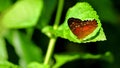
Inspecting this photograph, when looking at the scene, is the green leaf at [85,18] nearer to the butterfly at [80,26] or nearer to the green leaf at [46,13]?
the butterfly at [80,26]

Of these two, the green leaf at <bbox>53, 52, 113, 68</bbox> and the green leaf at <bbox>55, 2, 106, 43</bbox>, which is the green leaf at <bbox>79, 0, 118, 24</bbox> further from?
the green leaf at <bbox>55, 2, 106, 43</bbox>

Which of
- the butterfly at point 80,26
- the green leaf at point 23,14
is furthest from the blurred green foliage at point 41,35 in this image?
the butterfly at point 80,26

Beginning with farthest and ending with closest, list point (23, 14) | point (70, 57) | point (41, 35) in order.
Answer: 1. point (41, 35)
2. point (23, 14)
3. point (70, 57)

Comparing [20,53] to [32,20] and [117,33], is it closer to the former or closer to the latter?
[32,20]

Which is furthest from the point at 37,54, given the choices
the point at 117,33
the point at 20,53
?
the point at 117,33

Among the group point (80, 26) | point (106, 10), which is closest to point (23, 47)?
point (106, 10)

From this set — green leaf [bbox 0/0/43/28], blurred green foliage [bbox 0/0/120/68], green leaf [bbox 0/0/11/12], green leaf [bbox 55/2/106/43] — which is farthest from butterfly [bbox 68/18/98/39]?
green leaf [bbox 0/0/11/12]

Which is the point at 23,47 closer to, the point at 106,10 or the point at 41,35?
the point at 41,35
